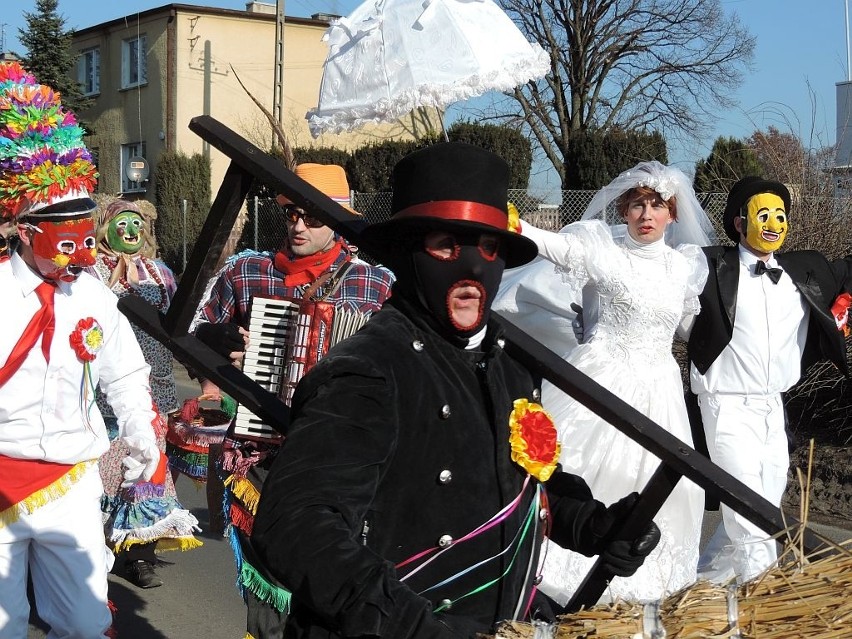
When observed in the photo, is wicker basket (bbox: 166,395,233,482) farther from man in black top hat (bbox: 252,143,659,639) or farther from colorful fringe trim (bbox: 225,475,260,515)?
man in black top hat (bbox: 252,143,659,639)

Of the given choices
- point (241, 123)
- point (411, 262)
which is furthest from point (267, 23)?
point (411, 262)

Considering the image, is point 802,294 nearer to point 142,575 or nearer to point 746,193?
point 746,193

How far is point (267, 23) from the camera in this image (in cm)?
3681

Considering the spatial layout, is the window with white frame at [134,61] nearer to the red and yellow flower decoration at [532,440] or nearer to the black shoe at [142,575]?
the black shoe at [142,575]

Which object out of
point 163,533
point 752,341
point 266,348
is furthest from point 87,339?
point 752,341

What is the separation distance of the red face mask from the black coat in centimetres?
243

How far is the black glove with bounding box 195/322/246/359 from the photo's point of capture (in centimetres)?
447

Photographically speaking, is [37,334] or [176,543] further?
[176,543]

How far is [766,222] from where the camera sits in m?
6.54

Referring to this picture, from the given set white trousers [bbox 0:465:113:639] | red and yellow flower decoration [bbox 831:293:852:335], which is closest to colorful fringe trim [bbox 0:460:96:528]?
white trousers [bbox 0:465:113:639]

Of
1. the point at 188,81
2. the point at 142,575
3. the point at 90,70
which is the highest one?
the point at 90,70

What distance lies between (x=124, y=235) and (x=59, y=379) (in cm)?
315

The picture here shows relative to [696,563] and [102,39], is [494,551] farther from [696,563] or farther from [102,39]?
[102,39]

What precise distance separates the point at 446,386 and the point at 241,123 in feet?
109
